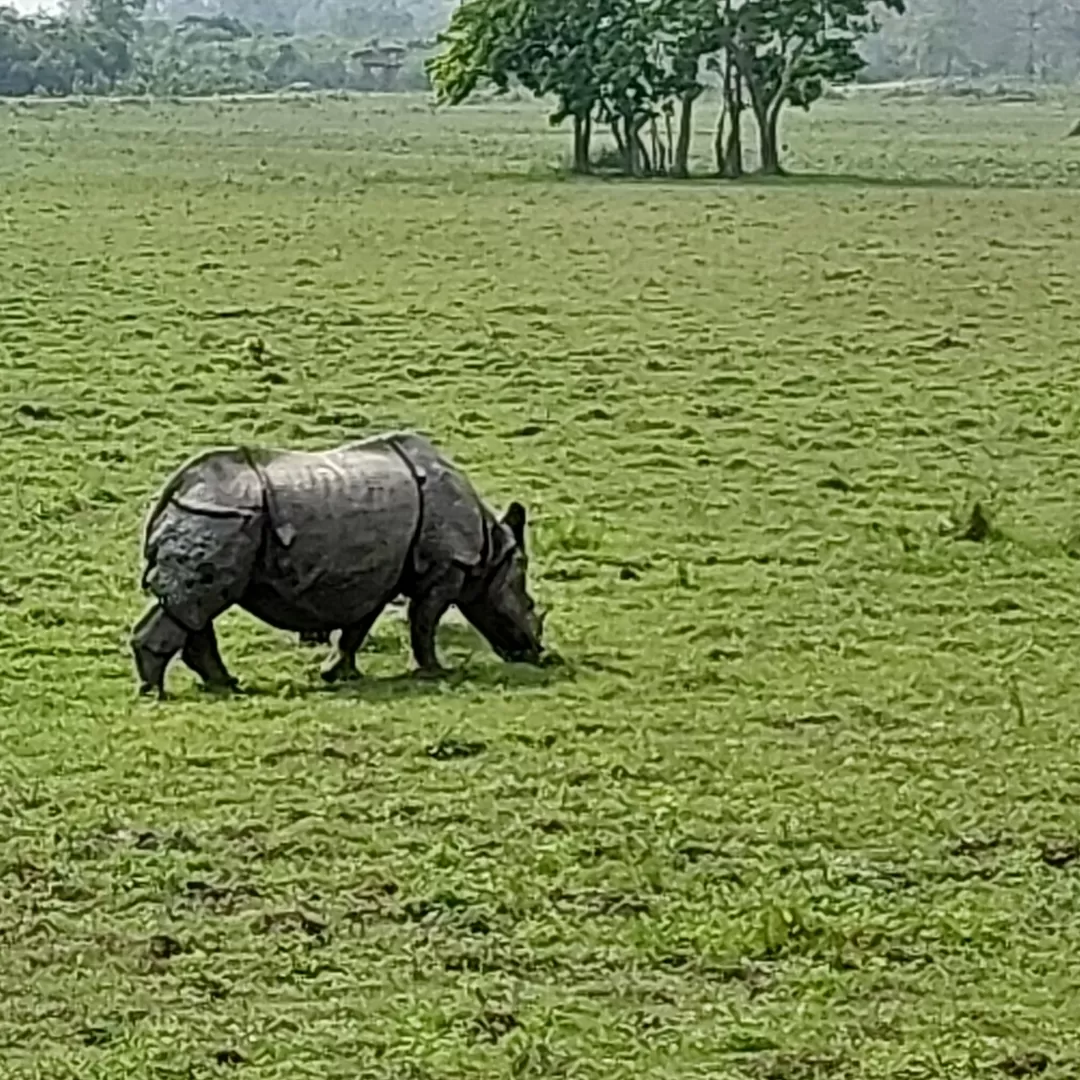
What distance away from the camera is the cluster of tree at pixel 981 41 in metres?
149

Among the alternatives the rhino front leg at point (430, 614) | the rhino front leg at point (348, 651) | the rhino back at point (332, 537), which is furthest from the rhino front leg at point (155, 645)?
the rhino front leg at point (430, 614)

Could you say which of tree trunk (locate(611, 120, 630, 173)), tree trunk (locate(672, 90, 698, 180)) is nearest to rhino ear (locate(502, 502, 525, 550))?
tree trunk (locate(672, 90, 698, 180))

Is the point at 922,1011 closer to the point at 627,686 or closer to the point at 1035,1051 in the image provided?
the point at 1035,1051

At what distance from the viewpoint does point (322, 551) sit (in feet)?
28.6

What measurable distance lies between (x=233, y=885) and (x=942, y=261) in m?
20.6

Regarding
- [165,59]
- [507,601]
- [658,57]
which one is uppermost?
[658,57]

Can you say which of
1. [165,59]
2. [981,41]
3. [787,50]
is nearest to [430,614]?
[787,50]

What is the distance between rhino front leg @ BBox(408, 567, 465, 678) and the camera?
9.08 metres

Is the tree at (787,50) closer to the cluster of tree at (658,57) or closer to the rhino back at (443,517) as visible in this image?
the cluster of tree at (658,57)

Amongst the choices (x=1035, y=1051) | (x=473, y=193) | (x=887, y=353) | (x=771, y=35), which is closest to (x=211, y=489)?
(x=1035, y=1051)

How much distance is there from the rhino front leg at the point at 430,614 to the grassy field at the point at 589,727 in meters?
0.19

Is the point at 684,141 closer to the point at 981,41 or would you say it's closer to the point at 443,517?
the point at 443,517

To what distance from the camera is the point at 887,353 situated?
1922cm

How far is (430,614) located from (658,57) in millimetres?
33477
